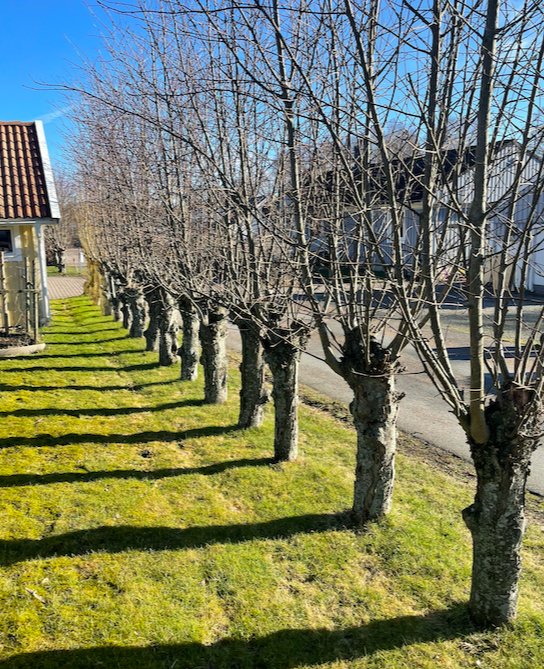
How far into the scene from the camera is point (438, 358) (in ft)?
11.3

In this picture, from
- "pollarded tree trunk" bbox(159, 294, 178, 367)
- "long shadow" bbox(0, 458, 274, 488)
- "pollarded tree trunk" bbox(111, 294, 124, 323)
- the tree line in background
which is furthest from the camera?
"pollarded tree trunk" bbox(111, 294, 124, 323)

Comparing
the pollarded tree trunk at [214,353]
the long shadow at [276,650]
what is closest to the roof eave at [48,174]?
the pollarded tree trunk at [214,353]

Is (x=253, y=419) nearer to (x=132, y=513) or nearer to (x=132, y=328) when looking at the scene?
(x=132, y=513)

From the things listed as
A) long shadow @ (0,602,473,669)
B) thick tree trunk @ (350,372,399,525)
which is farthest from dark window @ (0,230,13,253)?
long shadow @ (0,602,473,669)

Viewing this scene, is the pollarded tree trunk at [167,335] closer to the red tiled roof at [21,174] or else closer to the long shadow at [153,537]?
the red tiled roof at [21,174]

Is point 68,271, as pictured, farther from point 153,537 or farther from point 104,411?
point 153,537

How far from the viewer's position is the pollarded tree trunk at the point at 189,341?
31.3ft

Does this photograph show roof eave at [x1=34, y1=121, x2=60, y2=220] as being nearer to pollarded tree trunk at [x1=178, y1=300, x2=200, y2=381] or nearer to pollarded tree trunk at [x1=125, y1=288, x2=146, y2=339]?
pollarded tree trunk at [x1=125, y1=288, x2=146, y2=339]

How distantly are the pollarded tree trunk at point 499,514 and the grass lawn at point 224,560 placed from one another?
0.23 meters

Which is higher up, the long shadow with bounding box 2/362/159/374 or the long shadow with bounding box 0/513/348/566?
the long shadow with bounding box 2/362/159/374

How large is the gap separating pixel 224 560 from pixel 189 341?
5743 millimetres

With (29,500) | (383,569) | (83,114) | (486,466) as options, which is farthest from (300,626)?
(83,114)

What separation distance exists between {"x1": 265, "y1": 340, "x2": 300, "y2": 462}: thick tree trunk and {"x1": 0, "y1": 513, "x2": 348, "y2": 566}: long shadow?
1.21 meters

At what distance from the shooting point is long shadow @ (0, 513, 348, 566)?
14.4ft
